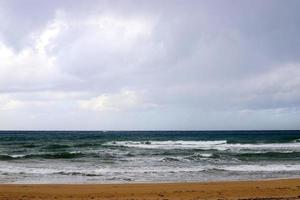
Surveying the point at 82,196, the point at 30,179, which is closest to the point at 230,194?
the point at 82,196

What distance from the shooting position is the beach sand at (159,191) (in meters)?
13.9

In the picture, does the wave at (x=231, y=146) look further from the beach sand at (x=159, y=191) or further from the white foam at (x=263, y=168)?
the beach sand at (x=159, y=191)

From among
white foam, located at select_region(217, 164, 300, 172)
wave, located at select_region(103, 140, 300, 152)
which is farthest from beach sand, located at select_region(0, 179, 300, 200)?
wave, located at select_region(103, 140, 300, 152)

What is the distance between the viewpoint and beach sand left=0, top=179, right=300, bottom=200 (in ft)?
45.4

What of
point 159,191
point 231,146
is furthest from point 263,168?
point 231,146

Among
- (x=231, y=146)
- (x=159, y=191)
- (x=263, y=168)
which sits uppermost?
(x=231, y=146)

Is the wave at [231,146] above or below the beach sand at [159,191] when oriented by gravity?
above

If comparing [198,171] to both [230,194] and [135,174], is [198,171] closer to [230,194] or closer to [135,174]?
[135,174]

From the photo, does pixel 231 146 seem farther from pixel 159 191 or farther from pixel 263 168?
pixel 159 191

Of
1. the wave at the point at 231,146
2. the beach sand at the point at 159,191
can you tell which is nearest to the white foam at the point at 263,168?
the beach sand at the point at 159,191

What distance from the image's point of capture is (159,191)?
50.4 feet

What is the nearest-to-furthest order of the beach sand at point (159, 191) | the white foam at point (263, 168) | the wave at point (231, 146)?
the beach sand at point (159, 191) → the white foam at point (263, 168) → the wave at point (231, 146)

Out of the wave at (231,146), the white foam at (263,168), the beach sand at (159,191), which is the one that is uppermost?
the wave at (231,146)

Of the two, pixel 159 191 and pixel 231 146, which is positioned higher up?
pixel 231 146
